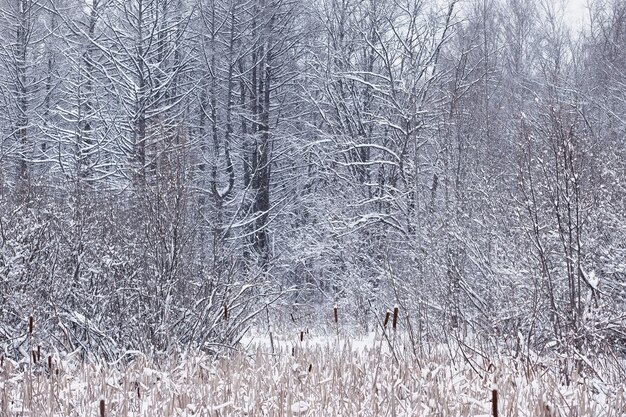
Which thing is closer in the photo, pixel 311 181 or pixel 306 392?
pixel 306 392

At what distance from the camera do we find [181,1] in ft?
60.7

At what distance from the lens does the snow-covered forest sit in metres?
7.62

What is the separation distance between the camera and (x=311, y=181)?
2017 centimetres

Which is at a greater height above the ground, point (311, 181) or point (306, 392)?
point (311, 181)

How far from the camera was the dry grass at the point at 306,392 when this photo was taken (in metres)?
3.54

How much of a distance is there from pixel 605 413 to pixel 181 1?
16.9 metres

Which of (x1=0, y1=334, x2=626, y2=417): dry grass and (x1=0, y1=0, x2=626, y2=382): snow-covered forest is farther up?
(x1=0, y1=0, x2=626, y2=382): snow-covered forest

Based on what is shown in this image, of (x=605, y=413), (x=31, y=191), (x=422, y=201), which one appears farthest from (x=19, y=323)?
(x=422, y=201)

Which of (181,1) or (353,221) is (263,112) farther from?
(353,221)

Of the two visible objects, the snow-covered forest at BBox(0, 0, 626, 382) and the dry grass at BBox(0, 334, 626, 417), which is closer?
the dry grass at BBox(0, 334, 626, 417)

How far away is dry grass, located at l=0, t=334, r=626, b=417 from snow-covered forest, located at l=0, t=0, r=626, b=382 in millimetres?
374

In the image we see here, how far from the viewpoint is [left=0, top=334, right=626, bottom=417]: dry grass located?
3.54 metres

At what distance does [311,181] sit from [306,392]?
16.2 meters

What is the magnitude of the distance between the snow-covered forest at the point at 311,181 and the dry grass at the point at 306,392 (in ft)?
1.23
